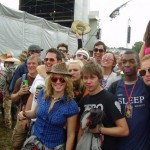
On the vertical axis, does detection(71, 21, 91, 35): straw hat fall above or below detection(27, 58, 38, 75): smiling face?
above

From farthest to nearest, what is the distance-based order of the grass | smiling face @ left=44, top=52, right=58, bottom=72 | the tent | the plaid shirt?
the tent
the plaid shirt
the grass
smiling face @ left=44, top=52, right=58, bottom=72

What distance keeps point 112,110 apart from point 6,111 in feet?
17.3

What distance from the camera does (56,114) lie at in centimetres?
293

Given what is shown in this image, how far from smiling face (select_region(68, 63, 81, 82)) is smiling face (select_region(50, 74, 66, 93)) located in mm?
361

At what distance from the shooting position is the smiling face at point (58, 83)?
9.98ft

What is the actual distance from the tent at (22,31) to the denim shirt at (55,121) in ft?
21.4

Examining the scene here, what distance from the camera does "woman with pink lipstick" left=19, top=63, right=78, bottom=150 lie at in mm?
2912

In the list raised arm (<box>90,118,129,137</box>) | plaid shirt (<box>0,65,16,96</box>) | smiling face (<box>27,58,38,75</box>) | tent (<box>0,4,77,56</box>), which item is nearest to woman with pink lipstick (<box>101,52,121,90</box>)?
smiling face (<box>27,58,38,75</box>)

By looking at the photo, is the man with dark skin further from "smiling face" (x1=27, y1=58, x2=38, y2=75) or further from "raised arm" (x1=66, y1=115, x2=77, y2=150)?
"smiling face" (x1=27, y1=58, x2=38, y2=75)

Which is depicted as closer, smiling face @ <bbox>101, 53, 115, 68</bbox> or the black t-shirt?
the black t-shirt

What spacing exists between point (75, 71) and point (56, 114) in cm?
73

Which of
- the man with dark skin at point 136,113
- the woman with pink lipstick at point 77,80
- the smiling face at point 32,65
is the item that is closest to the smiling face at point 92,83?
the man with dark skin at point 136,113

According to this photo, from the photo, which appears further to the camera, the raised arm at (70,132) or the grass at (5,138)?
the grass at (5,138)

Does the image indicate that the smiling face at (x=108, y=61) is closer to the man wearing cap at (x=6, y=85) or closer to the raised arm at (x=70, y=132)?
the raised arm at (x=70, y=132)
